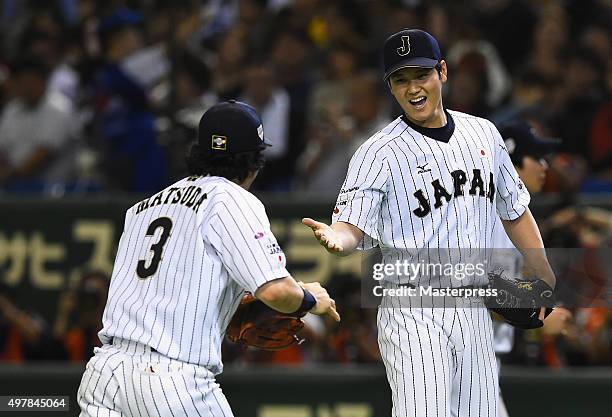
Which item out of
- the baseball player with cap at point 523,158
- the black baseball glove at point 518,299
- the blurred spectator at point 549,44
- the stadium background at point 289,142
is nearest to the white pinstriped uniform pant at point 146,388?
the black baseball glove at point 518,299

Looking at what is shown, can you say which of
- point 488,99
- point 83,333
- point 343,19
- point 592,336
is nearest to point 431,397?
point 592,336

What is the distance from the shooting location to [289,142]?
10023 millimetres

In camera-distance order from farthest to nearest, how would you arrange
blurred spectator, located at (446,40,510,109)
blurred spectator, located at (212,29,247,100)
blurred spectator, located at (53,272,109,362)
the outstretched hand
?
blurred spectator, located at (212,29,247,100), blurred spectator, located at (446,40,510,109), blurred spectator, located at (53,272,109,362), the outstretched hand

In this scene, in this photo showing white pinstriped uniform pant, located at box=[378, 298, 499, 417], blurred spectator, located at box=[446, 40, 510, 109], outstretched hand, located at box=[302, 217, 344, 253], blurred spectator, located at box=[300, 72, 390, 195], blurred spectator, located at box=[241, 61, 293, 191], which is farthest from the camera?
blurred spectator, located at box=[446, 40, 510, 109]

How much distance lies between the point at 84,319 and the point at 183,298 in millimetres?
4346

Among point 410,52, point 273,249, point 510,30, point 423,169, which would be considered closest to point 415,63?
point 410,52

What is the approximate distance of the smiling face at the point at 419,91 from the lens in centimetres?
566

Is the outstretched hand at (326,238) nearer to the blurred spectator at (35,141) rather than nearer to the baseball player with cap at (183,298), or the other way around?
the baseball player with cap at (183,298)

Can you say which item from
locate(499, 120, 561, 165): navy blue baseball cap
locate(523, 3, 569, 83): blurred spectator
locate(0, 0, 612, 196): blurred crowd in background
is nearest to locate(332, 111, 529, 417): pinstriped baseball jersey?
locate(499, 120, 561, 165): navy blue baseball cap

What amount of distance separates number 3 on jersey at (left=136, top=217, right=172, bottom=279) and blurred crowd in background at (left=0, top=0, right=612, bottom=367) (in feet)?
13.1

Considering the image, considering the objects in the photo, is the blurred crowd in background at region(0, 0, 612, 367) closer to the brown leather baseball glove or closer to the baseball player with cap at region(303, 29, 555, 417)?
the baseball player with cap at region(303, 29, 555, 417)

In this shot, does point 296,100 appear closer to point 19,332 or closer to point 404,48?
point 19,332

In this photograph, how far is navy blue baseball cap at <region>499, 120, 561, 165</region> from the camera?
6.82m

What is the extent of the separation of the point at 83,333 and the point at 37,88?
246 cm
